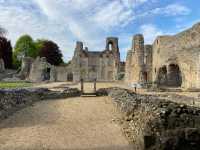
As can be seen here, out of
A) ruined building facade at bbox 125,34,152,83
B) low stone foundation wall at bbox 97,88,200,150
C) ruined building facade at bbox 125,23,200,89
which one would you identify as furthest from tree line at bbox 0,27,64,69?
low stone foundation wall at bbox 97,88,200,150

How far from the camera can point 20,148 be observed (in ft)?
18.7

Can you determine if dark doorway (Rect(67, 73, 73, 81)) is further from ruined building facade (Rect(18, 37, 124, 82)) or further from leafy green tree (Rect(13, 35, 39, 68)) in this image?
leafy green tree (Rect(13, 35, 39, 68))

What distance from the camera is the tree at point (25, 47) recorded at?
5952 cm

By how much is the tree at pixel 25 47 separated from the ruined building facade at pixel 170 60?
103 ft

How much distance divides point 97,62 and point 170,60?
71.5ft

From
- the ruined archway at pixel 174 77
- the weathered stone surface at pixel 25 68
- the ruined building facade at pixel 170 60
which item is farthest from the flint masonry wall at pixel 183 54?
the weathered stone surface at pixel 25 68

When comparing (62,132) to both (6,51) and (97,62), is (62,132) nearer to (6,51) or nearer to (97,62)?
(97,62)

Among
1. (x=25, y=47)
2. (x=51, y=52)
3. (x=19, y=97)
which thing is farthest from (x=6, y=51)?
(x=19, y=97)

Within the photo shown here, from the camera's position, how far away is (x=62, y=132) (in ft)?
23.2

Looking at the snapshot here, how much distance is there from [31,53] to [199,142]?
57350mm

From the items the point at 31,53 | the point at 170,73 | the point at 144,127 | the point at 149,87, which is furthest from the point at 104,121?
the point at 31,53

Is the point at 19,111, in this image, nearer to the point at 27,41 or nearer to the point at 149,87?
the point at 149,87

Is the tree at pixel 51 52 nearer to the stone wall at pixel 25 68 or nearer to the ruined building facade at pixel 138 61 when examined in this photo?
the stone wall at pixel 25 68

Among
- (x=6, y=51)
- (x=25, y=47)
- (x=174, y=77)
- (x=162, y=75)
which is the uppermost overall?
(x=25, y=47)
